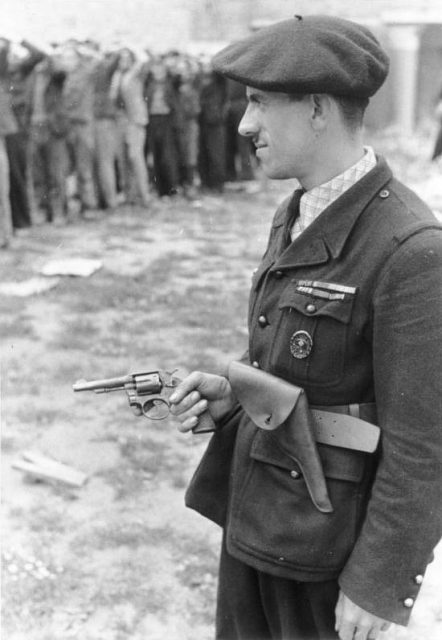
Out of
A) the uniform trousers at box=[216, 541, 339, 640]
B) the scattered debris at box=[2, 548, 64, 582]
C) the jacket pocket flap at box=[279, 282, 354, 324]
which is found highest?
the jacket pocket flap at box=[279, 282, 354, 324]

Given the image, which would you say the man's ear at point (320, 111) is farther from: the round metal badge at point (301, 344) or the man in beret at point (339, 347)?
the round metal badge at point (301, 344)

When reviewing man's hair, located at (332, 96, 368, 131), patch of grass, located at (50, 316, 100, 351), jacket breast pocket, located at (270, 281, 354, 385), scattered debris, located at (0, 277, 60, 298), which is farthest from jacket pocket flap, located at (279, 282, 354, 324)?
scattered debris, located at (0, 277, 60, 298)

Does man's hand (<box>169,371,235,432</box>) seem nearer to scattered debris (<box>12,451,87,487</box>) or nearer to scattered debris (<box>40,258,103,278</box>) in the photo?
scattered debris (<box>12,451,87,487</box>)

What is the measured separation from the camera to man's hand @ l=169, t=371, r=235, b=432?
2191 mm

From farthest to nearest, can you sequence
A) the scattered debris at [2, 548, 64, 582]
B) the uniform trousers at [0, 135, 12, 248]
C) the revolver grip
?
the uniform trousers at [0, 135, 12, 248], the scattered debris at [2, 548, 64, 582], the revolver grip

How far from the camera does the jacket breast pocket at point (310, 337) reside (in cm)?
192

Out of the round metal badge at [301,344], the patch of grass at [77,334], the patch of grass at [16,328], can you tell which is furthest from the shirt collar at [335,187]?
the patch of grass at [16,328]

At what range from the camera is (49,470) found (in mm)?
4645

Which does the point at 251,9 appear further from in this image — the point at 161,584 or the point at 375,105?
the point at 161,584

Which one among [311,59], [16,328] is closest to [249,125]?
[311,59]

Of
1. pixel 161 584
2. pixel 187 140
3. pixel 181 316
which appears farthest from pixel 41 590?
pixel 187 140

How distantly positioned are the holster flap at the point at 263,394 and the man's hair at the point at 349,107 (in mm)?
603

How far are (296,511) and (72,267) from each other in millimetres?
6938

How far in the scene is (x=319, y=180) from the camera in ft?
6.53
